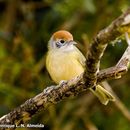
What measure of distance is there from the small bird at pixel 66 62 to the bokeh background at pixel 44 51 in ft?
2.99

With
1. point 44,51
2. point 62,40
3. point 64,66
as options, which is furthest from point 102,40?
point 44,51

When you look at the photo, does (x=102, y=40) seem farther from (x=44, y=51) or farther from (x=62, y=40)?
(x=44, y=51)

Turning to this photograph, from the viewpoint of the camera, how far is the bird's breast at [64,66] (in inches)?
152

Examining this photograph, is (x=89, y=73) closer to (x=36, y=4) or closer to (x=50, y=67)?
(x=50, y=67)

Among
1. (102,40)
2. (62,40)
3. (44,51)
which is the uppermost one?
(44,51)

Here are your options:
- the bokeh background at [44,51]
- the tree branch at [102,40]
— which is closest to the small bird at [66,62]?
the bokeh background at [44,51]

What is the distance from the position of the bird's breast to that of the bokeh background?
94cm

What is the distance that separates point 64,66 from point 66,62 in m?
0.05

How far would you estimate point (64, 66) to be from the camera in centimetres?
389

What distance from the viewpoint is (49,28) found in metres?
5.46

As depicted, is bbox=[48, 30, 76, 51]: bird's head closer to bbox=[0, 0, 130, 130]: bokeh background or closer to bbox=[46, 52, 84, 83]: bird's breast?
bbox=[46, 52, 84, 83]: bird's breast

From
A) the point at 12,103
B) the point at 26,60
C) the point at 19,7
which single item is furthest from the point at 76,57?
the point at 19,7

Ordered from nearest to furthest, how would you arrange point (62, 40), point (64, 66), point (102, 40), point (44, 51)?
point (102, 40) < point (64, 66) < point (62, 40) < point (44, 51)

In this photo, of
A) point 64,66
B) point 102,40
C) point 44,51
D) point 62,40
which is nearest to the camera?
point 102,40
